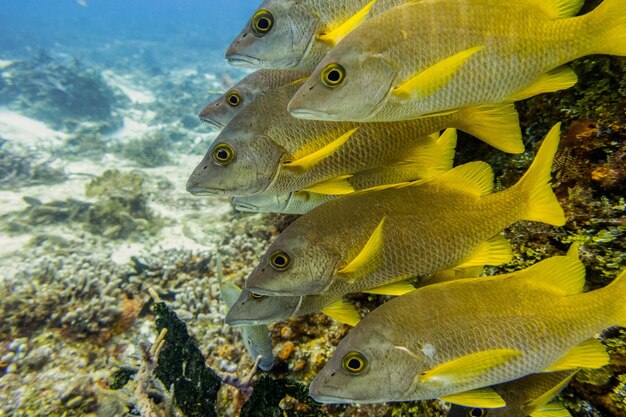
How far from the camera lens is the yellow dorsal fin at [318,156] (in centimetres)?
178

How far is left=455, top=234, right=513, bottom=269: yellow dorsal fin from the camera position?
6.52ft

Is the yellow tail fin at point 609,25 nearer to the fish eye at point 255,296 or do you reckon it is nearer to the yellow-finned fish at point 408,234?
the yellow-finned fish at point 408,234

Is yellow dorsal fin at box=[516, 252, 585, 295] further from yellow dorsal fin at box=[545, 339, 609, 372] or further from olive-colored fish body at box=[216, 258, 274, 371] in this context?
olive-colored fish body at box=[216, 258, 274, 371]

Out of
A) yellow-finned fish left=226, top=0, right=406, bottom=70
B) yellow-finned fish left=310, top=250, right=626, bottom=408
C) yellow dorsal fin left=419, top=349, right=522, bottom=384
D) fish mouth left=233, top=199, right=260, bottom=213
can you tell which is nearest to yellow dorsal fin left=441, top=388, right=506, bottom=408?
yellow-finned fish left=310, top=250, right=626, bottom=408

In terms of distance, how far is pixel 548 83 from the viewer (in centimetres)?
173

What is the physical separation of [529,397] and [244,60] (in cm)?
246

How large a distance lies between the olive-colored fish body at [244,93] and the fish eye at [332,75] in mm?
1149

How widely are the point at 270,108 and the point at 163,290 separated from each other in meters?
4.28

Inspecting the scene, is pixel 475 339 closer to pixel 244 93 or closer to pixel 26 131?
pixel 244 93

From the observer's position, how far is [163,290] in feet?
17.7

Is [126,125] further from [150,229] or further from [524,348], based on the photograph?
[524,348]

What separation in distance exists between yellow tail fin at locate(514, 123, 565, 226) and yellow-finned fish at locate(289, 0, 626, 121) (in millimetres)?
447

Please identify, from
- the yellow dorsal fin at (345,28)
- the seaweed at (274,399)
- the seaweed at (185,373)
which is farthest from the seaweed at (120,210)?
the yellow dorsal fin at (345,28)

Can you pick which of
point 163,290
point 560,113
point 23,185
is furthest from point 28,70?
point 560,113
